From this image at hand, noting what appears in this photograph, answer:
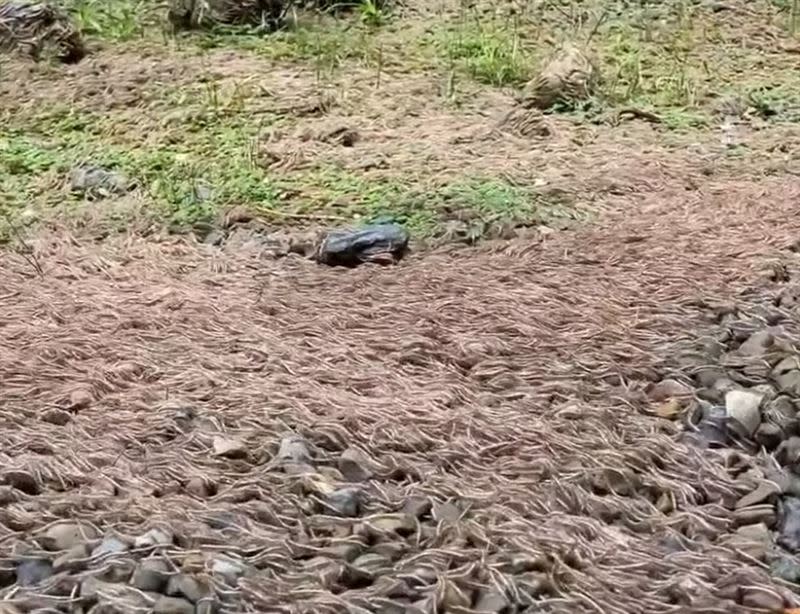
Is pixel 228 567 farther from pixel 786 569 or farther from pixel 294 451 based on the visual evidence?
pixel 786 569

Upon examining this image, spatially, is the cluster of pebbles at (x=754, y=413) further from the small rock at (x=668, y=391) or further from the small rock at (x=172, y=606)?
the small rock at (x=172, y=606)

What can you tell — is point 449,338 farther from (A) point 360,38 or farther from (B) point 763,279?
(A) point 360,38

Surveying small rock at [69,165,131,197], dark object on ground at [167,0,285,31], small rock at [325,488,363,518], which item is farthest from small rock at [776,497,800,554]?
dark object on ground at [167,0,285,31]

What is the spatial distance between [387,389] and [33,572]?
24.8 inches

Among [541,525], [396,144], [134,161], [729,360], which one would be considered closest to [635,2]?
[396,144]

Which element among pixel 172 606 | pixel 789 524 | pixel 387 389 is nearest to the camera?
pixel 172 606

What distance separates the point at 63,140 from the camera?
3398 mm

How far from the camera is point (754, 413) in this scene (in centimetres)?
169

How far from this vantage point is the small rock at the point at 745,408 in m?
1.68

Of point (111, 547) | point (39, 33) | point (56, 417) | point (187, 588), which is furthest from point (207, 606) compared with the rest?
point (39, 33)

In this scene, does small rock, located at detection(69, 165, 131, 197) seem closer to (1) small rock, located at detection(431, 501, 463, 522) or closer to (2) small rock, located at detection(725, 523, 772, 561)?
(1) small rock, located at detection(431, 501, 463, 522)

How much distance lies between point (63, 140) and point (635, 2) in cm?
232

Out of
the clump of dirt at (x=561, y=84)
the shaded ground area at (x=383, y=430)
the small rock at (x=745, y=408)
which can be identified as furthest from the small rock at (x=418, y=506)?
the clump of dirt at (x=561, y=84)

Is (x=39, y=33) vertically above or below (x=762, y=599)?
below
